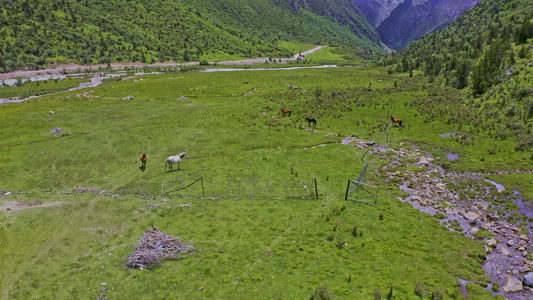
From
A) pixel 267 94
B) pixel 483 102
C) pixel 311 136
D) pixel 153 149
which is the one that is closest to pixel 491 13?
pixel 483 102

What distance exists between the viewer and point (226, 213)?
79.7 feet

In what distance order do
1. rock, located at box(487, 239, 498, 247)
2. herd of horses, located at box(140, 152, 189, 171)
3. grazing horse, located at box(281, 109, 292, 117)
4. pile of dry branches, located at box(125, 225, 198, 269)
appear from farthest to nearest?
grazing horse, located at box(281, 109, 292, 117) < herd of horses, located at box(140, 152, 189, 171) < rock, located at box(487, 239, 498, 247) < pile of dry branches, located at box(125, 225, 198, 269)

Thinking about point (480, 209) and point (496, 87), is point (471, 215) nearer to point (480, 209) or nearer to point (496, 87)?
point (480, 209)

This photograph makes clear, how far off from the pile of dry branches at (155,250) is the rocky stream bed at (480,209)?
1851 centimetres

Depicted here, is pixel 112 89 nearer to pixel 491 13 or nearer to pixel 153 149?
pixel 153 149

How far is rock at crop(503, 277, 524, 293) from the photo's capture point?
15.9 meters

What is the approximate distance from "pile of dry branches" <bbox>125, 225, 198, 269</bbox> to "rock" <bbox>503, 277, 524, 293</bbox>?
19848 millimetres

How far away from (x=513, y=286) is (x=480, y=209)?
9.90 m

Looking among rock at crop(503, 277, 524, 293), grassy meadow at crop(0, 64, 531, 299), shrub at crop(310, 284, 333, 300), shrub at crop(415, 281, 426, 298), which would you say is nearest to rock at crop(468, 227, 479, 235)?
grassy meadow at crop(0, 64, 531, 299)

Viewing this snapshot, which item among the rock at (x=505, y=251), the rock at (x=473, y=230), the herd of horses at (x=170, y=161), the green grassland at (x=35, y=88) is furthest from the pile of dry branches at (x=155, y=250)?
the green grassland at (x=35, y=88)

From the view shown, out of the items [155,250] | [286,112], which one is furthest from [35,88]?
[155,250]

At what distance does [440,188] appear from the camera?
28.2m

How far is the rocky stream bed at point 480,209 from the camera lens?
56.7ft

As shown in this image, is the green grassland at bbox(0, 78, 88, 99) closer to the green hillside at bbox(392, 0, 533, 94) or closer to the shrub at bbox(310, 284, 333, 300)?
the shrub at bbox(310, 284, 333, 300)
